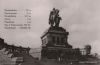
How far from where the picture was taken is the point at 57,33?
37219 millimetres

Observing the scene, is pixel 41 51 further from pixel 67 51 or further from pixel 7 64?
pixel 7 64

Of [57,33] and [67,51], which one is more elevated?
[57,33]

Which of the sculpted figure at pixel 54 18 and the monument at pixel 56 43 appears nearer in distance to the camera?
the monument at pixel 56 43

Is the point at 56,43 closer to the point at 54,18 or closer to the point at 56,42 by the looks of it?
the point at 56,42

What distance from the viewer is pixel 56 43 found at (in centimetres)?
3694

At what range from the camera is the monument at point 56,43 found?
33.5 m

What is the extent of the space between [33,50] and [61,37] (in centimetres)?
505

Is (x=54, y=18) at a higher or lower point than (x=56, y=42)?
higher

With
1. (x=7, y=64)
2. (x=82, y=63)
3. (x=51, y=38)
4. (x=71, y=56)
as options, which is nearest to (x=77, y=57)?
(x=71, y=56)

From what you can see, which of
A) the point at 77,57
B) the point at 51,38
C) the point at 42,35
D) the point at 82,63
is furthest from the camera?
the point at 42,35

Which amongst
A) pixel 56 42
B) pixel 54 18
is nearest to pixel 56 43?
pixel 56 42

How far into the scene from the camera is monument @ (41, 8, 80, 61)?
110 ft

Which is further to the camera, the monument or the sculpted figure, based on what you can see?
the sculpted figure

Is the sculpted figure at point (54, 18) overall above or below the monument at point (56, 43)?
above
